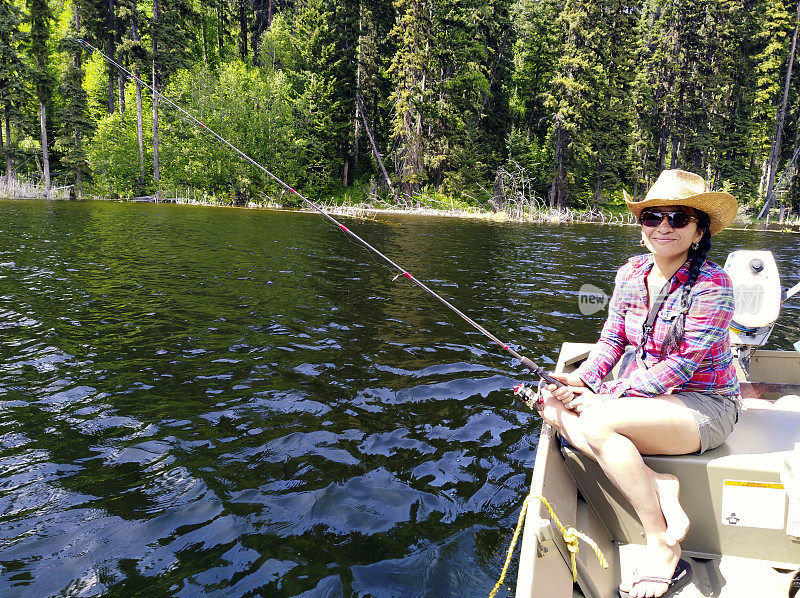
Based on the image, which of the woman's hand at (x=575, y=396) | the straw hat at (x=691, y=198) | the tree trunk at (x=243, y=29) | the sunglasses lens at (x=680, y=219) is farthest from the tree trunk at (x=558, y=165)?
the woman's hand at (x=575, y=396)

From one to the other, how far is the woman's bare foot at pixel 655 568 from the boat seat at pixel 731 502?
27 cm

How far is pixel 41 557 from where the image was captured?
3230 millimetres

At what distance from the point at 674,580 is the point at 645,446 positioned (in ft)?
2.17

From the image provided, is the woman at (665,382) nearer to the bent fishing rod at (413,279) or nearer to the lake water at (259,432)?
the bent fishing rod at (413,279)

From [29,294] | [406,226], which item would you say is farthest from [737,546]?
[406,226]

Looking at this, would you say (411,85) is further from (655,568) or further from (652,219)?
(655,568)

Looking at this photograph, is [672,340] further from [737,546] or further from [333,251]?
[333,251]

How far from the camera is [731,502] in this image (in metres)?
2.94

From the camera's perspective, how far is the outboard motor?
15.3 ft

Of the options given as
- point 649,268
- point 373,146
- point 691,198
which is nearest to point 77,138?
point 373,146

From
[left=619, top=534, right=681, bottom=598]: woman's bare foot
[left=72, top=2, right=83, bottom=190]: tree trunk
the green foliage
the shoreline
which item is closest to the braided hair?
→ [left=619, top=534, right=681, bottom=598]: woman's bare foot

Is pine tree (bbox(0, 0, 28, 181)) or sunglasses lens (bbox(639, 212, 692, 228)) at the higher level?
pine tree (bbox(0, 0, 28, 181))

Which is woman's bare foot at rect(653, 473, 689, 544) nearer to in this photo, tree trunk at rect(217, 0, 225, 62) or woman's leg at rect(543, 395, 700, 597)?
woman's leg at rect(543, 395, 700, 597)

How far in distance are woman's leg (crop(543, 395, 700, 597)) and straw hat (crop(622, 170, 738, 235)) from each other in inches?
44.5
